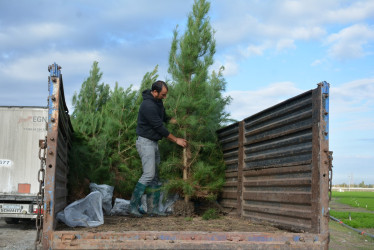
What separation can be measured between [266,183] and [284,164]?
42 centimetres

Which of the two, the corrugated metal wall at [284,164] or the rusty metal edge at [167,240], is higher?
the corrugated metal wall at [284,164]

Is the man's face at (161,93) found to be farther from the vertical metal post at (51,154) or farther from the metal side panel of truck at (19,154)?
the metal side panel of truck at (19,154)

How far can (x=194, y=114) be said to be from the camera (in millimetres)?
6316

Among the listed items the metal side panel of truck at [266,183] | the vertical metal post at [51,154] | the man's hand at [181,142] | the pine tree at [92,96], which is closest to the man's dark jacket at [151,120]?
the man's hand at [181,142]

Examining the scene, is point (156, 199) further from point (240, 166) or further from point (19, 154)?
point (19, 154)

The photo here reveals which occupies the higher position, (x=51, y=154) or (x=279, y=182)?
(x=51, y=154)

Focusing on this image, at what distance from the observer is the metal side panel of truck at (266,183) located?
3.27 metres

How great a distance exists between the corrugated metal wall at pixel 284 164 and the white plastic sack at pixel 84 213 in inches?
71.1

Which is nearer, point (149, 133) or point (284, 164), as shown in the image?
point (284, 164)

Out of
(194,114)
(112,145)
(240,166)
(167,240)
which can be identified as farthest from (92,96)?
(167,240)

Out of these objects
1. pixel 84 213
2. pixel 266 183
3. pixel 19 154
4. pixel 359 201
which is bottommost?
pixel 359 201

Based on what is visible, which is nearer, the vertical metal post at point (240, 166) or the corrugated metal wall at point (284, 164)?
the corrugated metal wall at point (284, 164)

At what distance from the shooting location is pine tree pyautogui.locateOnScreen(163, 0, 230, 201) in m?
6.09

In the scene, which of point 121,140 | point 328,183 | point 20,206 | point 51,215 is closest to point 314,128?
point 328,183
